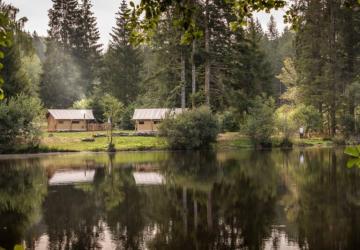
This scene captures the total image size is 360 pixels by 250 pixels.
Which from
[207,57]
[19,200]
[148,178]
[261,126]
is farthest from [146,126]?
[19,200]

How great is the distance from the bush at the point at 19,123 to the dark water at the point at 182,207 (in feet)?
37.5

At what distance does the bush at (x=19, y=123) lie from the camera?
4047 cm

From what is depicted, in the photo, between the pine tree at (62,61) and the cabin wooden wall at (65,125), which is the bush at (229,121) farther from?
the pine tree at (62,61)

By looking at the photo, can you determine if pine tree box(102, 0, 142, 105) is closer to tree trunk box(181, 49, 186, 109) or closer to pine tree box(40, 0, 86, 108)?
pine tree box(40, 0, 86, 108)

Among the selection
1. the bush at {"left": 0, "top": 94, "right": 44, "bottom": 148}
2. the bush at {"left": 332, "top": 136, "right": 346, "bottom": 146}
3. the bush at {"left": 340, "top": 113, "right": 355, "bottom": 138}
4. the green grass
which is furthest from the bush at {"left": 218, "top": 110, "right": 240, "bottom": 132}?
the bush at {"left": 0, "top": 94, "right": 44, "bottom": 148}

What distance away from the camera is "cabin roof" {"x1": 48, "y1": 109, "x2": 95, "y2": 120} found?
60.6 metres

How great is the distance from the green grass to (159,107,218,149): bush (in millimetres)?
1526

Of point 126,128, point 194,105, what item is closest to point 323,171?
point 194,105

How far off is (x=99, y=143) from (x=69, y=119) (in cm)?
1450

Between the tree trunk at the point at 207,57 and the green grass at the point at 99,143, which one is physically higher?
the tree trunk at the point at 207,57

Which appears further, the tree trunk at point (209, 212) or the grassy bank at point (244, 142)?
the grassy bank at point (244, 142)

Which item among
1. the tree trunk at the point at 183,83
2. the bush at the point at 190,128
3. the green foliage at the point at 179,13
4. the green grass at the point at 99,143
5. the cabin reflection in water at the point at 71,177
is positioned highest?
the tree trunk at the point at 183,83

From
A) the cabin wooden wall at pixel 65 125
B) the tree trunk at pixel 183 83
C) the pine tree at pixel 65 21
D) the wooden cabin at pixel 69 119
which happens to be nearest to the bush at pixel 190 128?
the tree trunk at pixel 183 83

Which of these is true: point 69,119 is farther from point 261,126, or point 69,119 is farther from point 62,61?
point 261,126
